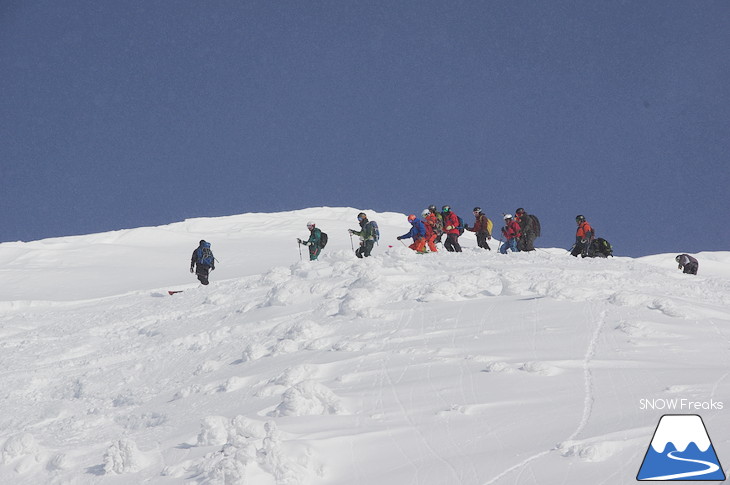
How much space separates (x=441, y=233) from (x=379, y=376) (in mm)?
11439

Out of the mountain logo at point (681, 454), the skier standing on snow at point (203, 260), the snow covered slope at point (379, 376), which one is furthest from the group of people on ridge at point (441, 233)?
the mountain logo at point (681, 454)

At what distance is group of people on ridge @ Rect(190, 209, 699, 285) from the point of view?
57.7 ft

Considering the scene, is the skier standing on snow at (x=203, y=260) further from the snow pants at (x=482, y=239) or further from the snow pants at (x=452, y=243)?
the snow pants at (x=482, y=239)

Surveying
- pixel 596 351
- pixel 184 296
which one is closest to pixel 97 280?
pixel 184 296

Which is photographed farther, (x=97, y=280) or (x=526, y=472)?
(x=97, y=280)

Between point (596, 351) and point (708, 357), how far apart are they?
1.11 metres

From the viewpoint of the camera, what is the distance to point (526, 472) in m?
5.00

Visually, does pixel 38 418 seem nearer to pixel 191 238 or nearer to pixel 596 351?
pixel 596 351

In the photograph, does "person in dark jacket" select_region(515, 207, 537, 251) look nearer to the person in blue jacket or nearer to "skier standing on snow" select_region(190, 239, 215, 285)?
the person in blue jacket

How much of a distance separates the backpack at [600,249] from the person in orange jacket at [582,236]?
12 centimetres

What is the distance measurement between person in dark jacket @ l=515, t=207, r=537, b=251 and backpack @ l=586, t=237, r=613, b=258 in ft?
4.92

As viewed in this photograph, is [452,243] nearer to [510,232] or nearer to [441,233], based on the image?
[441,233]

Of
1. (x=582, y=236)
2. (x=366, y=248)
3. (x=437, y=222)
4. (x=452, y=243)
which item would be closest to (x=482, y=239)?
(x=452, y=243)

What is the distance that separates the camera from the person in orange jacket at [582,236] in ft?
58.0
